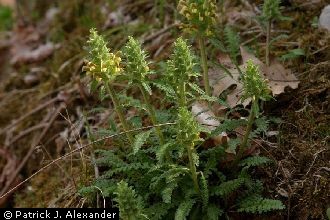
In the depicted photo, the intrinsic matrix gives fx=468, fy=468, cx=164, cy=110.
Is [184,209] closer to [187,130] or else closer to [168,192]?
[168,192]

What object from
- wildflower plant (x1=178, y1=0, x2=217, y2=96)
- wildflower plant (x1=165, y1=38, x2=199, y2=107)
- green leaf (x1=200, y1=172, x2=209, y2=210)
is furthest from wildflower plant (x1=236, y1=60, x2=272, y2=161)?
wildflower plant (x1=178, y1=0, x2=217, y2=96)

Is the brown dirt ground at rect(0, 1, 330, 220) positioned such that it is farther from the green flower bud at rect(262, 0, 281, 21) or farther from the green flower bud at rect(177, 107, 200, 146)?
the green flower bud at rect(177, 107, 200, 146)

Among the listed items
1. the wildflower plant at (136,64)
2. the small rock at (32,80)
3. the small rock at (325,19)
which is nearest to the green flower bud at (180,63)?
the wildflower plant at (136,64)

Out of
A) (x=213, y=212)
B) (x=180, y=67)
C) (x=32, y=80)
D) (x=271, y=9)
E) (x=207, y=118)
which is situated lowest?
(x=213, y=212)

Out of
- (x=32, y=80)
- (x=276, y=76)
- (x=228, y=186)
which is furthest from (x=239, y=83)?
(x=32, y=80)

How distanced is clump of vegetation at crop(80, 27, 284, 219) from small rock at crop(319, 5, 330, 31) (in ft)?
3.23

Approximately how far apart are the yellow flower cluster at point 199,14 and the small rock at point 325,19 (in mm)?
839

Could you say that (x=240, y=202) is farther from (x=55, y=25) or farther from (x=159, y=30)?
(x=55, y=25)

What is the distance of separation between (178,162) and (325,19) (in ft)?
4.35

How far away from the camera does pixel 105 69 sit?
2027 millimetres

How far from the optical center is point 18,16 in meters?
5.11

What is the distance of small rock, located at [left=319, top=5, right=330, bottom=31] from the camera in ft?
9.26

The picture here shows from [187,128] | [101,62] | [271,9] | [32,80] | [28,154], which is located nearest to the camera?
[187,128]

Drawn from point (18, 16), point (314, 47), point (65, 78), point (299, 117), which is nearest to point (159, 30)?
point (65, 78)
